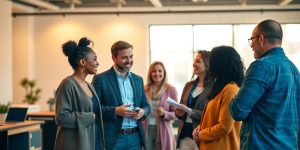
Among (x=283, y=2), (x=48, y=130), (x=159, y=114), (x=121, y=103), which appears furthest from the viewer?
(x=283, y=2)

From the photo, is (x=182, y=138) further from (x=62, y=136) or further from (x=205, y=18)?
(x=205, y=18)

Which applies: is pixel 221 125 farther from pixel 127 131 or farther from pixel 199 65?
pixel 199 65

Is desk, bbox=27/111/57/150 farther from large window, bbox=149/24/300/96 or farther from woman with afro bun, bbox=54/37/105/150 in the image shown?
large window, bbox=149/24/300/96

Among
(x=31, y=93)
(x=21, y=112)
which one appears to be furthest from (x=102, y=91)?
(x=31, y=93)

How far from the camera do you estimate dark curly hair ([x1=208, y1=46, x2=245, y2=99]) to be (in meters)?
2.91

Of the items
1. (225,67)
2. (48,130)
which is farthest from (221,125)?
(48,130)

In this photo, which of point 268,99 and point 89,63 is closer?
point 268,99

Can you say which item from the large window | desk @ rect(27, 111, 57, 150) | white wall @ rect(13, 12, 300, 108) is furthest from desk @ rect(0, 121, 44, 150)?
the large window

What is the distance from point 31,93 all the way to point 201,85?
854 cm

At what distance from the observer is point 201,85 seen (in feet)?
13.0

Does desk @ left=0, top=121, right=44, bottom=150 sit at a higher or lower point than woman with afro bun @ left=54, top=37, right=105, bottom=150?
lower

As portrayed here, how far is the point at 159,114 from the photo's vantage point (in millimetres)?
4715

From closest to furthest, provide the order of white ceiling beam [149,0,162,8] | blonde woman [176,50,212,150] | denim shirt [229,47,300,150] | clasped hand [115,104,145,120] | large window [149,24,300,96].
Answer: denim shirt [229,47,300,150] < clasped hand [115,104,145,120] < blonde woman [176,50,212,150] < white ceiling beam [149,0,162,8] < large window [149,24,300,96]

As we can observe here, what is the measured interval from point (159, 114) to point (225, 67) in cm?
190
